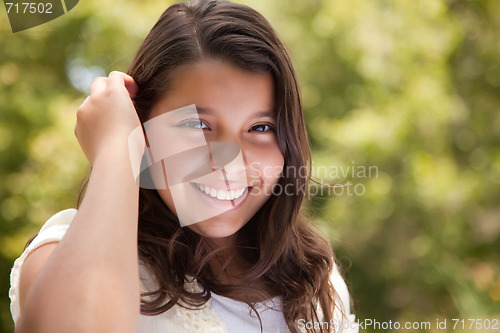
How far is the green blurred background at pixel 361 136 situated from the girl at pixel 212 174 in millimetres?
1514

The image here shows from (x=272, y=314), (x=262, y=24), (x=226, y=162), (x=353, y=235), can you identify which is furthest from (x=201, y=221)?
(x=353, y=235)

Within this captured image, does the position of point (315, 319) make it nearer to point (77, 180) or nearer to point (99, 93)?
point (99, 93)

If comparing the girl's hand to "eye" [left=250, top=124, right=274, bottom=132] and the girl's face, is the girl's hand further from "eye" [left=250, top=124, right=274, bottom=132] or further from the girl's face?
"eye" [left=250, top=124, right=274, bottom=132]

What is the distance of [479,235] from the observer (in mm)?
3203

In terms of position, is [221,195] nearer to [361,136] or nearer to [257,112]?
[257,112]

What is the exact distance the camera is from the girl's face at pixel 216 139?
917 millimetres

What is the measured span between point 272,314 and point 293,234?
18 centimetres

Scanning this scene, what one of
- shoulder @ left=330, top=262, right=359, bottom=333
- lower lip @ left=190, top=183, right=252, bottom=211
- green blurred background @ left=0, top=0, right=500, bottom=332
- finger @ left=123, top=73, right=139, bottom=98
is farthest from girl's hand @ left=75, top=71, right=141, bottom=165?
green blurred background @ left=0, top=0, right=500, bottom=332

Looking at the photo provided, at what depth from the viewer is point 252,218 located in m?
1.13

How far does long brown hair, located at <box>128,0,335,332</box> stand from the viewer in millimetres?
959

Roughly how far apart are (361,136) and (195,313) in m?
1.90

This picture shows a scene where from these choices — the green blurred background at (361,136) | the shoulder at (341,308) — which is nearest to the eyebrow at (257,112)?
the shoulder at (341,308)

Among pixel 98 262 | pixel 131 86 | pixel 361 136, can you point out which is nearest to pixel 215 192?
pixel 131 86

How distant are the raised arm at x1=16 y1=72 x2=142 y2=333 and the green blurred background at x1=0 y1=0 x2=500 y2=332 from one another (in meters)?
1.92
